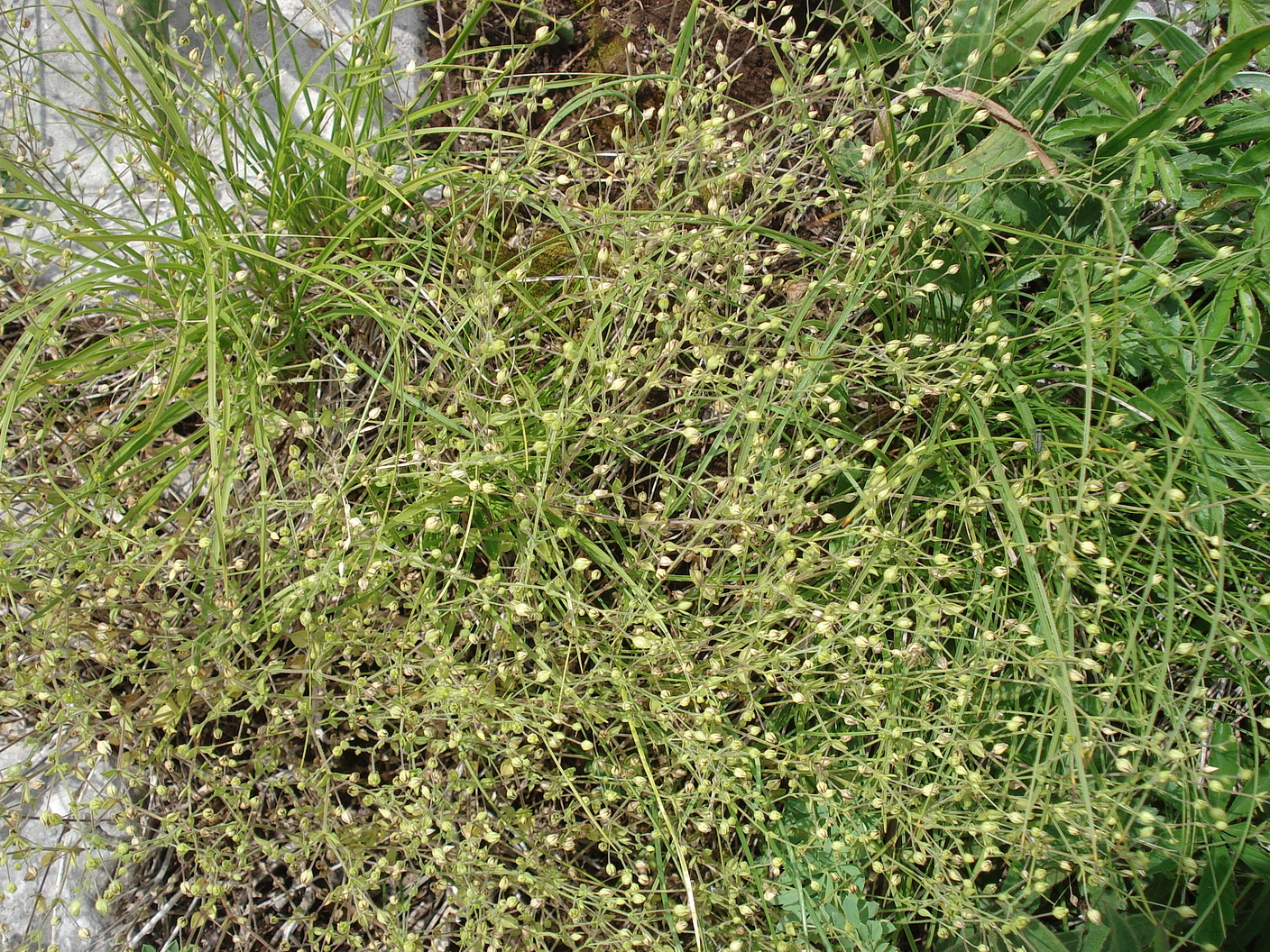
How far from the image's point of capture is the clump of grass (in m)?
1.57

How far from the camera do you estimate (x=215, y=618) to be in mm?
1741

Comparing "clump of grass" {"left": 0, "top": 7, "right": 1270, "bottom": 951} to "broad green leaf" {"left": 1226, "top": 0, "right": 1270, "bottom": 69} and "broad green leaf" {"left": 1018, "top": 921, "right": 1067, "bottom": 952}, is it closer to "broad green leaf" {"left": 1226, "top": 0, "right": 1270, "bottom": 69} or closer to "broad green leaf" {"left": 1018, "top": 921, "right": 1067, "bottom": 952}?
"broad green leaf" {"left": 1018, "top": 921, "right": 1067, "bottom": 952}

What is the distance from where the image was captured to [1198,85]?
1.75 metres

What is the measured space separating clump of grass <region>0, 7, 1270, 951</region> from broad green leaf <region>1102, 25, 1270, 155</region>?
13cm

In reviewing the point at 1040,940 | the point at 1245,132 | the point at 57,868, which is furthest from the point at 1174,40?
the point at 57,868

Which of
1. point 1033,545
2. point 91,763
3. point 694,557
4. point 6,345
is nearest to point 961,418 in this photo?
point 1033,545

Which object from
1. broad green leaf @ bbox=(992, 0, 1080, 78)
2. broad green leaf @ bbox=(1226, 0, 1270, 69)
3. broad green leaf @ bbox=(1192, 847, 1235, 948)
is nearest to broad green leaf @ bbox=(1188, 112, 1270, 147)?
broad green leaf @ bbox=(1226, 0, 1270, 69)

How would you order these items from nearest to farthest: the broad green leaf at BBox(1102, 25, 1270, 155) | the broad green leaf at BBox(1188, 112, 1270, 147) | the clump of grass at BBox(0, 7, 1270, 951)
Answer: the clump of grass at BBox(0, 7, 1270, 951) → the broad green leaf at BBox(1102, 25, 1270, 155) → the broad green leaf at BBox(1188, 112, 1270, 147)

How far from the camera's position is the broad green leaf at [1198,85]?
5.54ft

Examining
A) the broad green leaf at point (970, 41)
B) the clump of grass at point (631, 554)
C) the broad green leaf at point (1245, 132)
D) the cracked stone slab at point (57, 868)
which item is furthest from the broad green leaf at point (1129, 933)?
the cracked stone slab at point (57, 868)

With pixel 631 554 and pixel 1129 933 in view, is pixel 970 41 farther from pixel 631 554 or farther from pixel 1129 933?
pixel 1129 933

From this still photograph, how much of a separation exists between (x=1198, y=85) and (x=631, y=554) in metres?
1.52

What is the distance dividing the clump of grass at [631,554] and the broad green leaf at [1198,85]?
13cm

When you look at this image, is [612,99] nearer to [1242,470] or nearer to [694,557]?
[694,557]
